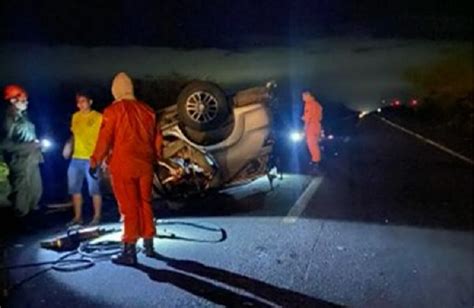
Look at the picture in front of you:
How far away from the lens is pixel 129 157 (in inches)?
250

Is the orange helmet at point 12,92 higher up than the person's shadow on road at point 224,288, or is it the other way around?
the orange helmet at point 12,92

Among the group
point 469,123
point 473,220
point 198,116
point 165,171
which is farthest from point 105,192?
point 469,123

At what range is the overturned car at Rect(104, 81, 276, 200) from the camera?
31.0ft

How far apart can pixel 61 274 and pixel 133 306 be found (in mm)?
1300

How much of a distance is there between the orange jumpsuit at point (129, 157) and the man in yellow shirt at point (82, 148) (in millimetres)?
1876

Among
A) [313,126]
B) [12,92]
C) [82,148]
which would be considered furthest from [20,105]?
[313,126]

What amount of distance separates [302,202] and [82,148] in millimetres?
3515

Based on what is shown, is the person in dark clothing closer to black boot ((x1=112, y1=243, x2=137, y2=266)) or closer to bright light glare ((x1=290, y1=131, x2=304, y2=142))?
black boot ((x1=112, y1=243, x2=137, y2=266))

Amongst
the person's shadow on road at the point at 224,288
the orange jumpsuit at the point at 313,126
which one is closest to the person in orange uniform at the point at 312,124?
the orange jumpsuit at the point at 313,126

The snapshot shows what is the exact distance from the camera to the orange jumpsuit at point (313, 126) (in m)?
14.1

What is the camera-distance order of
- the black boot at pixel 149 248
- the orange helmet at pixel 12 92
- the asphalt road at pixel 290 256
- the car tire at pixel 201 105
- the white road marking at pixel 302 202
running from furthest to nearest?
the car tire at pixel 201 105 < the white road marking at pixel 302 202 < the orange helmet at pixel 12 92 < the black boot at pixel 149 248 < the asphalt road at pixel 290 256

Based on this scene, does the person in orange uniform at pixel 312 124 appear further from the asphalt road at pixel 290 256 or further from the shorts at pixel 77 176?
the shorts at pixel 77 176

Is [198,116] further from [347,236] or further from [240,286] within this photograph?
[240,286]

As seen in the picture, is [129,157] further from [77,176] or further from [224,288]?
[77,176]
